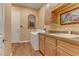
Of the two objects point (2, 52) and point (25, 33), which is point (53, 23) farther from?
point (2, 52)

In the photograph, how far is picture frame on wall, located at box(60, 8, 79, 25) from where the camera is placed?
7.86 ft

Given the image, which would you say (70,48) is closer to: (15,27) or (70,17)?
(70,17)

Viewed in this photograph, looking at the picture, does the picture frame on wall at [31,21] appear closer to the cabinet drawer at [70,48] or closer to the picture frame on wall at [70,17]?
the picture frame on wall at [70,17]

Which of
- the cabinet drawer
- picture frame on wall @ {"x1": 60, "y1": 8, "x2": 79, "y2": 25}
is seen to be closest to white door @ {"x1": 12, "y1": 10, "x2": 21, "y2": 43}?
picture frame on wall @ {"x1": 60, "y1": 8, "x2": 79, "y2": 25}

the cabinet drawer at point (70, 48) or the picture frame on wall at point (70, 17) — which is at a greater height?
the picture frame on wall at point (70, 17)

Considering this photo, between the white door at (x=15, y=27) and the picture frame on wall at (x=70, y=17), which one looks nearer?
the picture frame on wall at (x=70, y=17)

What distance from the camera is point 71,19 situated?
8.45 ft

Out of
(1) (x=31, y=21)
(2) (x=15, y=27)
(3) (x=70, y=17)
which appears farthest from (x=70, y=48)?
(2) (x=15, y=27)

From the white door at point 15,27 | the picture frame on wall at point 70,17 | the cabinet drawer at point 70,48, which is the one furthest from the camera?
the white door at point 15,27

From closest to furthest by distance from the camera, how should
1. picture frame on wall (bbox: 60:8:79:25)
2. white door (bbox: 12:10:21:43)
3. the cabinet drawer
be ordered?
the cabinet drawer → picture frame on wall (bbox: 60:8:79:25) → white door (bbox: 12:10:21:43)

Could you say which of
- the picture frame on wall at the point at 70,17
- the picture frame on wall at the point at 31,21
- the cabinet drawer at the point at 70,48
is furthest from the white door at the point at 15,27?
the cabinet drawer at the point at 70,48

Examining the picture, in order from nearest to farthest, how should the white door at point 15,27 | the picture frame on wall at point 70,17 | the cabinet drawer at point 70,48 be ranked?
the cabinet drawer at point 70,48 → the picture frame on wall at point 70,17 → the white door at point 15,27

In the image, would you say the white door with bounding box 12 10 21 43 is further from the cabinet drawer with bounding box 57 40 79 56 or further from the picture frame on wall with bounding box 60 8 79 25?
→ the cabinet drawer with bounding box 57 40 79 56

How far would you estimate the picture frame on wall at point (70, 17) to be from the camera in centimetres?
240
